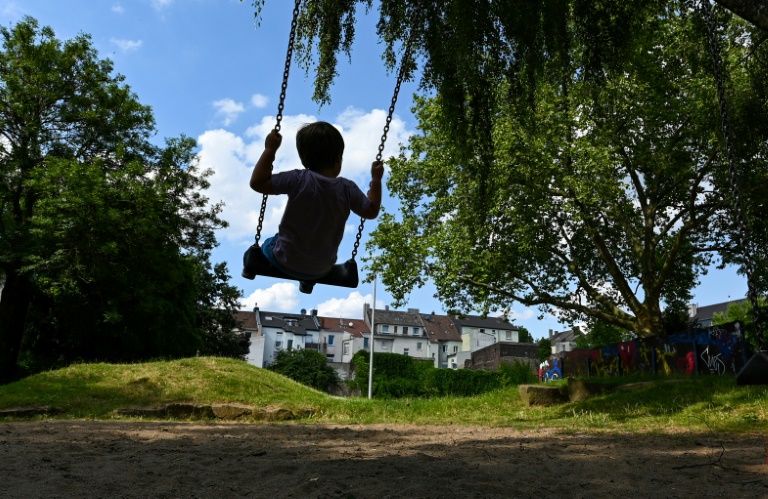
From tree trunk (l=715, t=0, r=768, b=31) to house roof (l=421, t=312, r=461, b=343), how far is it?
68427 millimetres

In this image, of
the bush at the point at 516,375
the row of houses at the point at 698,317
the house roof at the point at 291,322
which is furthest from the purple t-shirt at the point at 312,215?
the house roof at the point at 291,322

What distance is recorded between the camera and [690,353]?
53.9ft

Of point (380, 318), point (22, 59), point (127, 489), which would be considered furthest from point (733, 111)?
point (380, 318)

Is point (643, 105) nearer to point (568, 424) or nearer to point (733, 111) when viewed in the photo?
point (733, 111)

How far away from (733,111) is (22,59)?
23.3 meters

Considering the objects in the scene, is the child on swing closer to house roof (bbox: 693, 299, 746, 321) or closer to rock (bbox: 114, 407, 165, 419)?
rock (bbox: 114, 407, 165, 419)

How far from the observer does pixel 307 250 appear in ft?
13.1

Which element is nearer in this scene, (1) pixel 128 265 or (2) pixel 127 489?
(2) pixel 127 489

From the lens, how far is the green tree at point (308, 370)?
48250 mm

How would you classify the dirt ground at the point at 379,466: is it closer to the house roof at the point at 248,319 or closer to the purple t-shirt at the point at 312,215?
the purple t-shirt at the point at 312,215

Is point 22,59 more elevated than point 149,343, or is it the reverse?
point 22,59

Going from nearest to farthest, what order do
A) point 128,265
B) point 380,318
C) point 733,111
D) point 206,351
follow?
1. point 733,111
2. point 128,265
3. point 206,351
4. point 380,318

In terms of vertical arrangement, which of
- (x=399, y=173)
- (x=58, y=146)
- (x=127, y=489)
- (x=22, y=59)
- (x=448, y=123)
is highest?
(x=22, y=59)

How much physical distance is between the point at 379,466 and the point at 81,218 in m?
17.1
